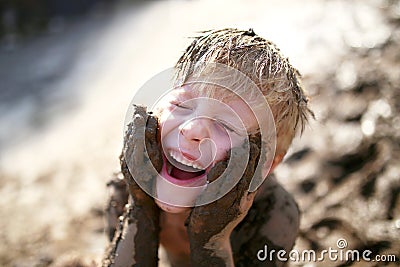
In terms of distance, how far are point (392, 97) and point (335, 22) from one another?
0.79 meters

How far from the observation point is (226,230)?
4.73 feet

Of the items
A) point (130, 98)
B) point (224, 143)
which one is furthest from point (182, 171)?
point (130, 98)

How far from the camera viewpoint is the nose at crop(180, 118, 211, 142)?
1366 millimetres

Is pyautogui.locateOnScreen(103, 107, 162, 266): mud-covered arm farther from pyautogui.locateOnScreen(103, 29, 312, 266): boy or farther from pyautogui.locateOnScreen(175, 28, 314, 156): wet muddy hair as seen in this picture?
pyautogui.locateOnScreen(175, 28, 314, 156): wet muddy hair

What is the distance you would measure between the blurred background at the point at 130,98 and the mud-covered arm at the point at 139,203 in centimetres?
34

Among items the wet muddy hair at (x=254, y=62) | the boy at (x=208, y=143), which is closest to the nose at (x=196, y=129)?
the boy at (x=208, y=143)

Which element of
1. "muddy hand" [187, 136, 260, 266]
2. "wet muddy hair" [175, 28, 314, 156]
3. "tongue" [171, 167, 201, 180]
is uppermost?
"wet muddy hair" [175, 28, 314, 156]

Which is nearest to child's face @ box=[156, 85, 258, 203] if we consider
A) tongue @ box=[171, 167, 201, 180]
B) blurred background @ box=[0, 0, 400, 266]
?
tongue @ box=[171, 167, 201, 180]

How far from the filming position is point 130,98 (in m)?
3.30

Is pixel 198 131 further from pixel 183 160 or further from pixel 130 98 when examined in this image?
pixel 130 98

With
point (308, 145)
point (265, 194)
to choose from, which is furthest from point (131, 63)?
point (265, 194)

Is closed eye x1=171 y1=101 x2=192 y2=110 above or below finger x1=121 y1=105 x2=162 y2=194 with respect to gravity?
above

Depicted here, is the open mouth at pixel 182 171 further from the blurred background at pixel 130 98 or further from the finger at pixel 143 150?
the blurred background at pixel 130 98

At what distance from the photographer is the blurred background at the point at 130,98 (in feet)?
7.36
